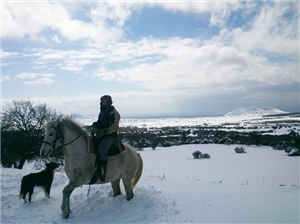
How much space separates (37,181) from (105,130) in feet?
9.63

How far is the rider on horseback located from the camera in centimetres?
466

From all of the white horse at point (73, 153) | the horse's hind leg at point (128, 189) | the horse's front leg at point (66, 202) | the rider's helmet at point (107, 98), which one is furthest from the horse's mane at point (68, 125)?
the horse's hind leg at point (128, 189)

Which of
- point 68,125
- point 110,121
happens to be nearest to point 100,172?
point 110,121

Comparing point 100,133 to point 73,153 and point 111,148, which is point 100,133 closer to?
point 111,148

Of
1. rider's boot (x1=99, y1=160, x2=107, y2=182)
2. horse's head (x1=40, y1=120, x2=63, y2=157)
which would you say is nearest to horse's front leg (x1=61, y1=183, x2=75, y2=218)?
rider's boot (x1=99, y1=160, x2=107, y2=182)

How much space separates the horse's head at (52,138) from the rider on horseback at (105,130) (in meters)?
0.91

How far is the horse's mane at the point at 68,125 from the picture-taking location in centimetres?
449

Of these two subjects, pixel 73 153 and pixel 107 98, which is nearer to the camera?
pixel 73 153

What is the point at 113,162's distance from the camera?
194 inches

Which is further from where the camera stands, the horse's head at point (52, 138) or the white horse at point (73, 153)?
the white horse at point (73, 153)

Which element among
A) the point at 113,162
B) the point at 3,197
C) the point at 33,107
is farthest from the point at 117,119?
the point at 33,107

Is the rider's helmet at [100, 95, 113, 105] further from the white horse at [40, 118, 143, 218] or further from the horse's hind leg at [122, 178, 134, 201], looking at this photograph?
the horse's hind leg at [122, 178, 134, 201]

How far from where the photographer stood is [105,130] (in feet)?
15.5

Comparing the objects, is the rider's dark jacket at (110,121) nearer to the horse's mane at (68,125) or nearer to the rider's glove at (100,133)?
the rider's glove at (100,133)
